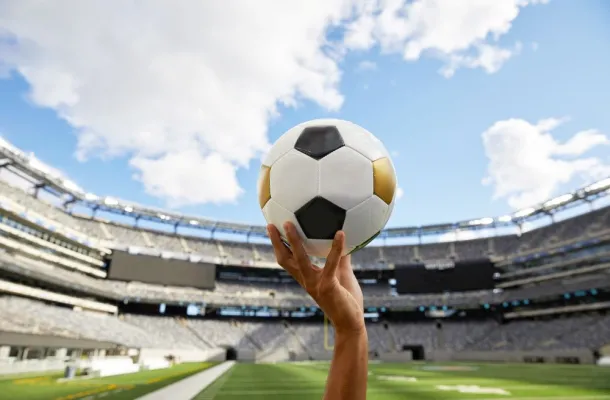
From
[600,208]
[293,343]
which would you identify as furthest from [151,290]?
[600,208]

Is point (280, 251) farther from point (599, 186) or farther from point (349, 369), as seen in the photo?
point (599, 186)

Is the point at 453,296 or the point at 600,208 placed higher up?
the point at 600,208

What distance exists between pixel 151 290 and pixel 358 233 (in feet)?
140

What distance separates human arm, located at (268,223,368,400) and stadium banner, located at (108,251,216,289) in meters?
42.7

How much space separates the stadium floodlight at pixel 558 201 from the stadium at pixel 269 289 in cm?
19

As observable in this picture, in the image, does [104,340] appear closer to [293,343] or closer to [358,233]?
[293,343]

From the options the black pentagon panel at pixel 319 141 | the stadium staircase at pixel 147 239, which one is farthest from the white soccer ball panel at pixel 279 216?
the stadium staircase at pixel 147 239

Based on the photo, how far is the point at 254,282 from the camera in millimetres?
48125

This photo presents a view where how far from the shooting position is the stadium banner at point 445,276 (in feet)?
141

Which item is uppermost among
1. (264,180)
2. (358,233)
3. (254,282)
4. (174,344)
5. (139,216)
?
(139,216)

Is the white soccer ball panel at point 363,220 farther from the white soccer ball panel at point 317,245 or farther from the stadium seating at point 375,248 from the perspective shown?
the stadium seating at point 375,248

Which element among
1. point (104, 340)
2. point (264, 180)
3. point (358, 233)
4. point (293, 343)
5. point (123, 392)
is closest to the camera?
point (358, 233)

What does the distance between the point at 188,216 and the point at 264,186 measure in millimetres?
43774

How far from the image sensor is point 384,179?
2590mm
